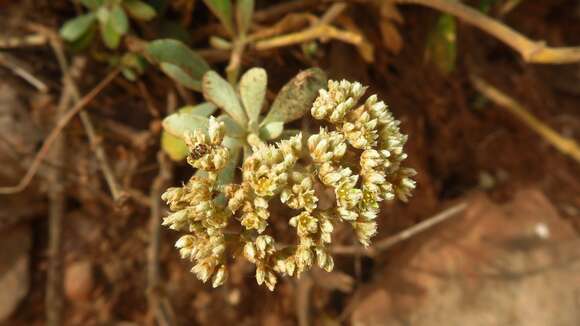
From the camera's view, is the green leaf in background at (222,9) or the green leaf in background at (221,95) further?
the green leaf in background at (222,9)

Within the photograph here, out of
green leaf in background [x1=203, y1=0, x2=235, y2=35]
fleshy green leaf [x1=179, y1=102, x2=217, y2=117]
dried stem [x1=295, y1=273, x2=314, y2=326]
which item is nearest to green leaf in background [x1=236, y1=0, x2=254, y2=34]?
green leaf in background [x1=203, y1=0, x2=235, y2=35]

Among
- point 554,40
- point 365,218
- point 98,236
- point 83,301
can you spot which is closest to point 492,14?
point 554,40

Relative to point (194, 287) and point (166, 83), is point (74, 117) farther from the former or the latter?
point (194, 287)

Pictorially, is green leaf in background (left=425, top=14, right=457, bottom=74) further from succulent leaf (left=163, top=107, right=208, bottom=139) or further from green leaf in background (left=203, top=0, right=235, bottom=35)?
succulent leaf (left=163, top=107, right=208, bottom=139)

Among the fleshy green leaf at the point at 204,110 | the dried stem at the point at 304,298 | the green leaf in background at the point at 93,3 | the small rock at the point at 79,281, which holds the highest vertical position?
the green leaf in background at the point at 93,3

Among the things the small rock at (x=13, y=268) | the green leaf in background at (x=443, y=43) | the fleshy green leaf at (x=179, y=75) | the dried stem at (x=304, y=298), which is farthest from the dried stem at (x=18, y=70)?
the green leaf in background at (x=443, y=43)

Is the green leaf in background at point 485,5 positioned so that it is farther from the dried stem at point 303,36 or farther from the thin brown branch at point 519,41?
the dried stem at point 303,36
